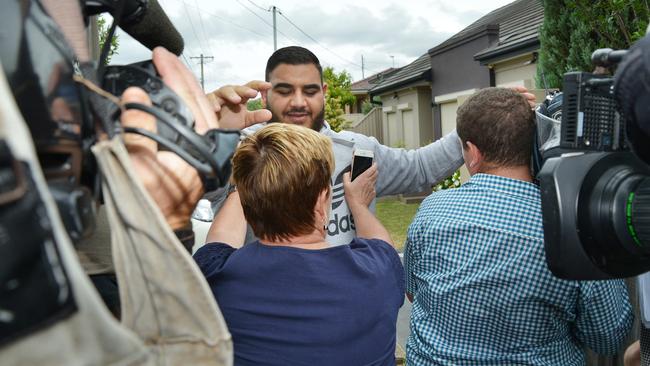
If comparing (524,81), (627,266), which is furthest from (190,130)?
(524,81)

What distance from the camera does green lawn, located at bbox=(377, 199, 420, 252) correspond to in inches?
387

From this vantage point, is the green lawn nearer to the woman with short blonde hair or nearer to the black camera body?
the woman with short blonde hair

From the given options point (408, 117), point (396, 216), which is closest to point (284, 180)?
point (396, 216)

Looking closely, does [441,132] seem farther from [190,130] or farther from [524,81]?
[190,130]

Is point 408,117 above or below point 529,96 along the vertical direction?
below

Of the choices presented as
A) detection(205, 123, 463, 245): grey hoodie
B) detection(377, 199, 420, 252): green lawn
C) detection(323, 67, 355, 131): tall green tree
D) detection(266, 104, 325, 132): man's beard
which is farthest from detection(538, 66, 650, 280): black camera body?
detection(323, 67, 355, 131): tall green tree

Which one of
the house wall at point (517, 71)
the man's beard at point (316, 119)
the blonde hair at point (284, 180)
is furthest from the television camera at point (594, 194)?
the house wall at point (517, 71)

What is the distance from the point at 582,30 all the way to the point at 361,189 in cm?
457

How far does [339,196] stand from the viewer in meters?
2.63

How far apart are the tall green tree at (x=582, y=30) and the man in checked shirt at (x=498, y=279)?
9.73 feet

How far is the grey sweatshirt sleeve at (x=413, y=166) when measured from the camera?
2.77 meters

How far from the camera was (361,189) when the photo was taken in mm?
2252

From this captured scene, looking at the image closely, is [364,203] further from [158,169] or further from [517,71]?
[517,71]

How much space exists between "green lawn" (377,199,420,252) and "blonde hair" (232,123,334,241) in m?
6.93
